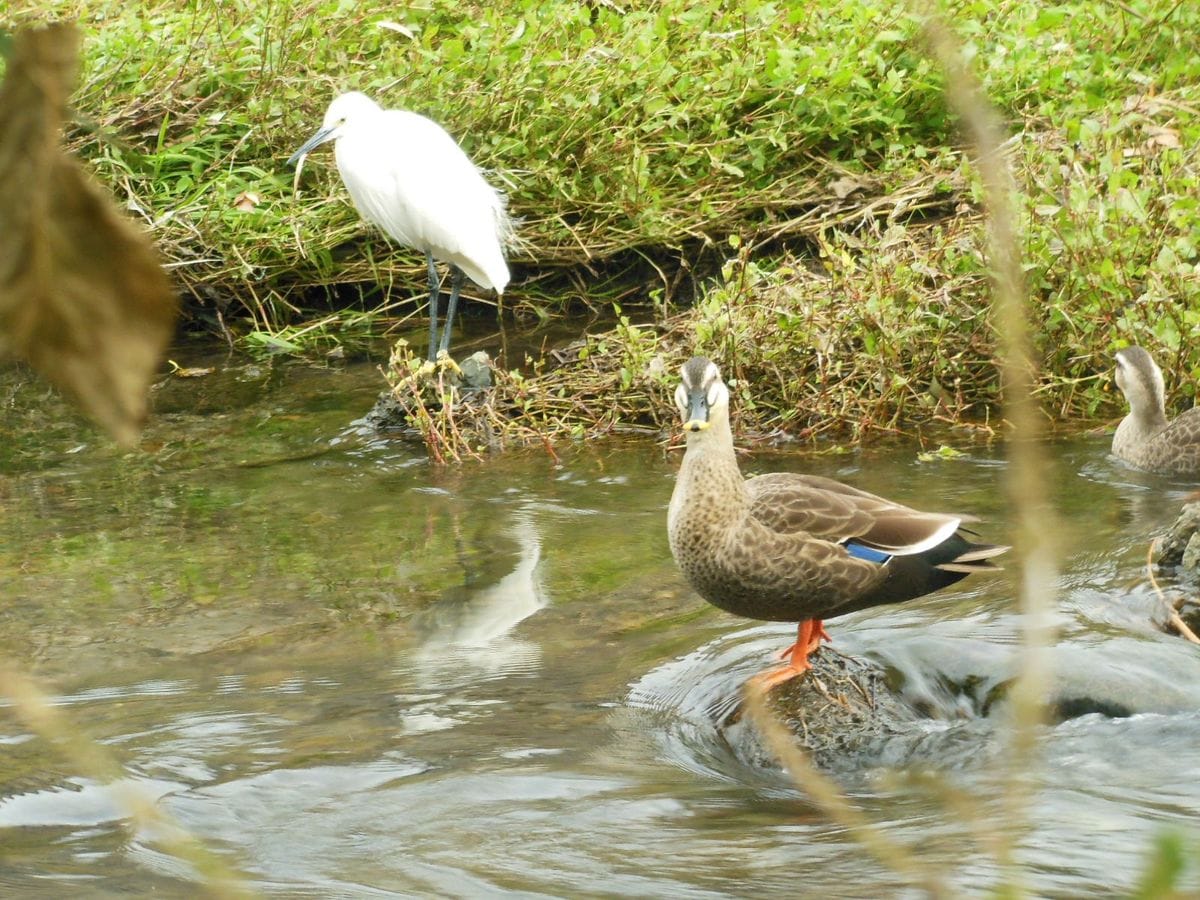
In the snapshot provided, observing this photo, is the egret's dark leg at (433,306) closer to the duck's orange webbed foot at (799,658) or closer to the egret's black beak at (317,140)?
the egret's black beak at (317,140)

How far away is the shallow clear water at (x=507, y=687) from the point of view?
Result: 3945mm

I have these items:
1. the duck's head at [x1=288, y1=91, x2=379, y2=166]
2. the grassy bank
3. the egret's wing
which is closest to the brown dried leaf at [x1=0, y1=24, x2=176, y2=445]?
the grassy bank

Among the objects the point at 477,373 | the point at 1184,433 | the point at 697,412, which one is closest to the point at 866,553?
the point at 697,412

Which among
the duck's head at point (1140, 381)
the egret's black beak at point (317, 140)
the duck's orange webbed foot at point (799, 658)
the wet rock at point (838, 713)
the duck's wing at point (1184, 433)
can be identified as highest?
the egret's black beak at point (317, 140)

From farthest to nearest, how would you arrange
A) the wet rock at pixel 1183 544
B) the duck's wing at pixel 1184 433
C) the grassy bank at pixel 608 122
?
the grassy bank at pixel 608 122, the duck's wing at pixel 1184 433, the wet rock at pixel 1183 544

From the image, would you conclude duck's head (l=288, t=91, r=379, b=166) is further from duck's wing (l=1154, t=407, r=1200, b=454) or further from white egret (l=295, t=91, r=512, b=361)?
duck's wing (l=1154, t=407, r=1200, b=454)

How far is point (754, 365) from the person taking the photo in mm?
8117

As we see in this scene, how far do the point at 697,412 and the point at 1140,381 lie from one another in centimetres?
311

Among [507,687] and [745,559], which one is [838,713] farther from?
[507,687]

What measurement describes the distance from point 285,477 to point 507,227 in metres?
2.81

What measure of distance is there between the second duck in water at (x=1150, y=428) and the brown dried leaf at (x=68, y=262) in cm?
683

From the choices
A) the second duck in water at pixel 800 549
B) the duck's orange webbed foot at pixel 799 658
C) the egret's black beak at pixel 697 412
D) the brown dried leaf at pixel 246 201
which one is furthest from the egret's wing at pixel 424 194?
the duck's orange webbed foot at pixel 799 658

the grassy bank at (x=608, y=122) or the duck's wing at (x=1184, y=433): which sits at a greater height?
the grassy bank at (x=608, y=122)

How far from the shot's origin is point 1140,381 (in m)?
7.09
